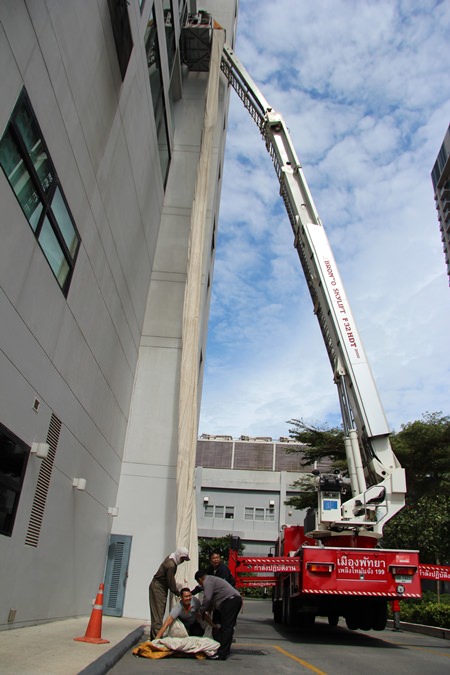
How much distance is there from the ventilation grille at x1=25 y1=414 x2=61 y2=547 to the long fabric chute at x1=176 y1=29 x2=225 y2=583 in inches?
192

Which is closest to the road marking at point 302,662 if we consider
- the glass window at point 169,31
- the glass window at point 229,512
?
the glass window at point 169,31

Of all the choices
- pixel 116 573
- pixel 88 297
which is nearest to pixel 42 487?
pixel 88 297

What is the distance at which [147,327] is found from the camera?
52.8ft

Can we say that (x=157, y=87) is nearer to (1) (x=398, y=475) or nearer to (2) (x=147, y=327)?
(2) (x=147, y=327)

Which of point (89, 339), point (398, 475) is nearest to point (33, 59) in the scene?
point (89, 339)

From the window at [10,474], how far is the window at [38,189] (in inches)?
106

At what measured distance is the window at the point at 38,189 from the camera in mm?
6484

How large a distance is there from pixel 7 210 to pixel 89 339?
14.6 ft

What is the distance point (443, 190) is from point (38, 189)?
106 meters

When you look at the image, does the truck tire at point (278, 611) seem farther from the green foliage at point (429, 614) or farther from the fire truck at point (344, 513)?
the green foliage at point (429, 614)

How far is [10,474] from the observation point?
720 cm

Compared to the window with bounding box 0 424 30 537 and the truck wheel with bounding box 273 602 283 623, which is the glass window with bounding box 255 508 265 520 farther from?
the window with bounding box 0 424 30 537

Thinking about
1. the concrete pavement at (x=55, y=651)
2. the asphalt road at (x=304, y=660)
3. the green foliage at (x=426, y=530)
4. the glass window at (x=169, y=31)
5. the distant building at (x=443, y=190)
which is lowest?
the asphalt road at (x=304, y=660)

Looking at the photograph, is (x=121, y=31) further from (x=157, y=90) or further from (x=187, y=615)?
(x=187, y=615)
